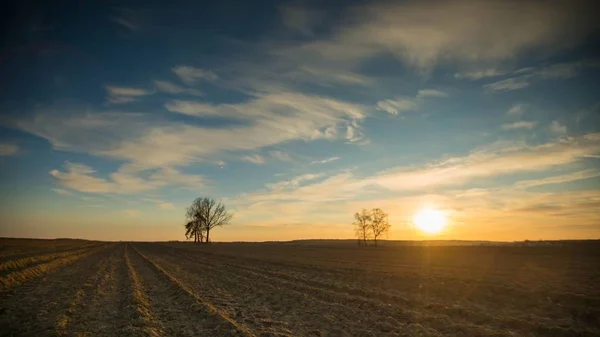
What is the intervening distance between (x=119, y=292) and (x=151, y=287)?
1.86 meters

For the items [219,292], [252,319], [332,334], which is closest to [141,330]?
[252,319]

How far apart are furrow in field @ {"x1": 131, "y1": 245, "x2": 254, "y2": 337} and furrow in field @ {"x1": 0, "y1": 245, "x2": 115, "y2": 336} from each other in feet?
10.7

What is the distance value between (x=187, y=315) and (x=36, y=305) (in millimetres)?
7182

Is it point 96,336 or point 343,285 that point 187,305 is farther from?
point 343,285

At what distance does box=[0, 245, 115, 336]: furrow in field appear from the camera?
10.1 metres

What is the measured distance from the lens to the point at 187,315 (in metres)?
11.5

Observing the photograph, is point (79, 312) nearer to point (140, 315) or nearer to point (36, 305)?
point (140, 315)

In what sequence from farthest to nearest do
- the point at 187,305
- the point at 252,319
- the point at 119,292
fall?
the point at 119,292, the point at 187,305, the point at 252,319

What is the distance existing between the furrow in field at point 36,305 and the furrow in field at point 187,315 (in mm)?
3249

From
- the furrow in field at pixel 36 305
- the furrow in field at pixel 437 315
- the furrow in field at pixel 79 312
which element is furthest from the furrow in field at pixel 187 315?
the furrow in field at pixel 437 315

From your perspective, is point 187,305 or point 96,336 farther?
point 187,305

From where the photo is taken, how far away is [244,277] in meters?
22.2

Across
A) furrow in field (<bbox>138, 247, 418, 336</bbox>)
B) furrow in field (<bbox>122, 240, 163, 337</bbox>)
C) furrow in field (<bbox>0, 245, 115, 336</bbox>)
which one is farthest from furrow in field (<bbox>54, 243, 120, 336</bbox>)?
furrow in field (<bbox>138, 247, 418, 336</bbox>)

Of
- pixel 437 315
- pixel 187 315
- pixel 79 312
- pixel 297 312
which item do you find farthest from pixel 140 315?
pixel 437 315
